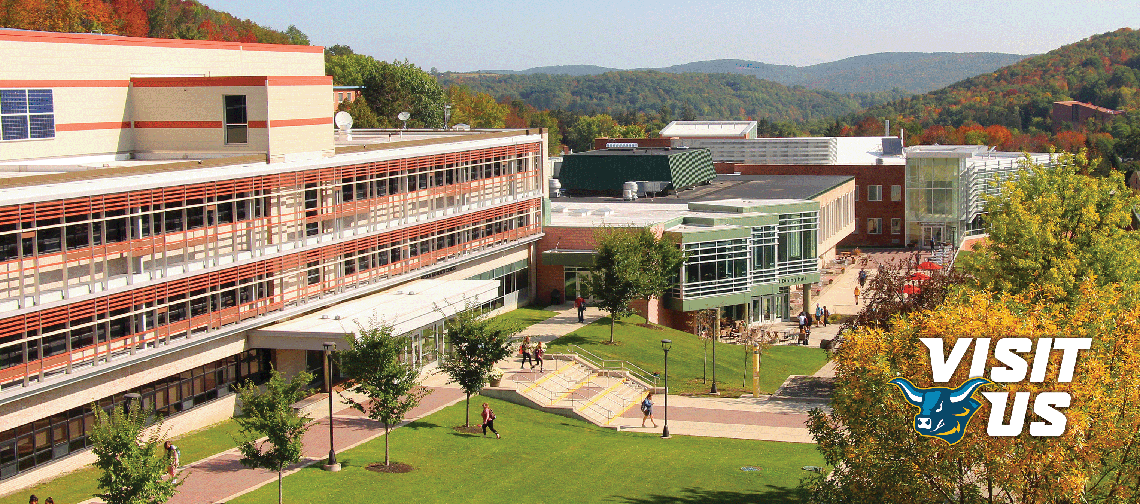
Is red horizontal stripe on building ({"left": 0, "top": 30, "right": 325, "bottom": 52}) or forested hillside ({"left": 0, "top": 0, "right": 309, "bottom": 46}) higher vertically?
forested hillside ({"left": 0, "top": 0, "right": 309, "bottom": 46})

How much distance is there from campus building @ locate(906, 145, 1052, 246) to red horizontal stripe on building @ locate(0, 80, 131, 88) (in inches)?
2732

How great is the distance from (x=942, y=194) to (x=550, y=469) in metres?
70.6

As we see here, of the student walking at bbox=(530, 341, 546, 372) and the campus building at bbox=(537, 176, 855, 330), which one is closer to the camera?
the student walking at bbox=(530, 341, 546, 372)

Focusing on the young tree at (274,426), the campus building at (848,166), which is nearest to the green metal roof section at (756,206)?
the campus building at (848,166)

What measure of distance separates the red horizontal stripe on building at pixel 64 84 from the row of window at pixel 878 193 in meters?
71.5

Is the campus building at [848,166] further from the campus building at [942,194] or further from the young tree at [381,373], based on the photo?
the young tree at [381,373]

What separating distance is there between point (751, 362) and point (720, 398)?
665cm

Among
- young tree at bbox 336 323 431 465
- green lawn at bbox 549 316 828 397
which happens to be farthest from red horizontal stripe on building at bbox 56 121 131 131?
green lawn at bbox 549 316 828 397

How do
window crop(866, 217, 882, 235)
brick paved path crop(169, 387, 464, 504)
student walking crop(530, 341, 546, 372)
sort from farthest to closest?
window crop(866, 217, 882, 235) → student walking crop(530, 341, 546, 372) → brick paved path crop(169, 387, 464, 504)

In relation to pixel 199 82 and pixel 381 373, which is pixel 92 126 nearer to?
pixel 199 82

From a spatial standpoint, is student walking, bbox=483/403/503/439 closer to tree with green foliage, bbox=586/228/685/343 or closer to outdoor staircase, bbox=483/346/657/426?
outdoor staircase, bbox=483/346/657/426

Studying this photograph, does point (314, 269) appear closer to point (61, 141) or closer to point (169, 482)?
point (61, 141)

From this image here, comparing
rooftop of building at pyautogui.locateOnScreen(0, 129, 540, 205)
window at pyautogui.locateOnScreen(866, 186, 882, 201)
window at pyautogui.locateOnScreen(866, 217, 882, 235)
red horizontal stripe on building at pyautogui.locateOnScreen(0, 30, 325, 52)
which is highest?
red horizontal stripe on building at pyautogui.locateOnScreen(0, 30, 325, 52)

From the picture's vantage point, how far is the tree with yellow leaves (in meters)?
23.7
